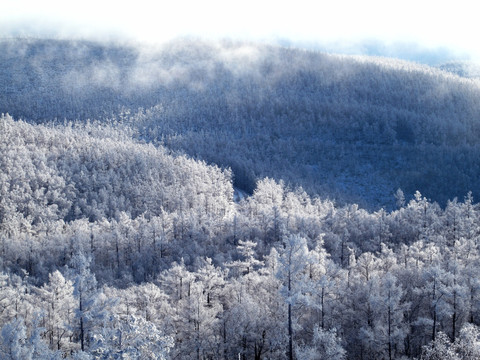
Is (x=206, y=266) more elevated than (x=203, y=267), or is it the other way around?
(x=206, y=266)

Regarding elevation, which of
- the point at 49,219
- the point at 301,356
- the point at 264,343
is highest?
the point at 301,356

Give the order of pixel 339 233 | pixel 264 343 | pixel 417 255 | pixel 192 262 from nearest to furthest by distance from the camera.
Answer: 1. pixel 264 343
2. pixel 417 255
3. pixel 192 262
4. pixel 339 233

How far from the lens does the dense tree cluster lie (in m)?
39.8

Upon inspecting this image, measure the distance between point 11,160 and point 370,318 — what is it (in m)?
143

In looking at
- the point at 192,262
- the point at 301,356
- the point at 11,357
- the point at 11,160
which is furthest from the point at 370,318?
the point at 11,160

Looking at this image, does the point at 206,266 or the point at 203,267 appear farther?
the point at 203,267

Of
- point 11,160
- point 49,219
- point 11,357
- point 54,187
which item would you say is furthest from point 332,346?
point 11,160

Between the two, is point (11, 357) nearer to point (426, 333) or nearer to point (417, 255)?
point (426, 333)

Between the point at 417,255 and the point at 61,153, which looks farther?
the point at 61,153

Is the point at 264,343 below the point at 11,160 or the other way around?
the other way around

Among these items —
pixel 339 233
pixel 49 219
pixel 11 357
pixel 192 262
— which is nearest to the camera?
pixel 11 357

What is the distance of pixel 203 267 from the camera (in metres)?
74.8

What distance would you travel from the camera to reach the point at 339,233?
11075 cm

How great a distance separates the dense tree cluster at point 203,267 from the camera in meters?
39.8
